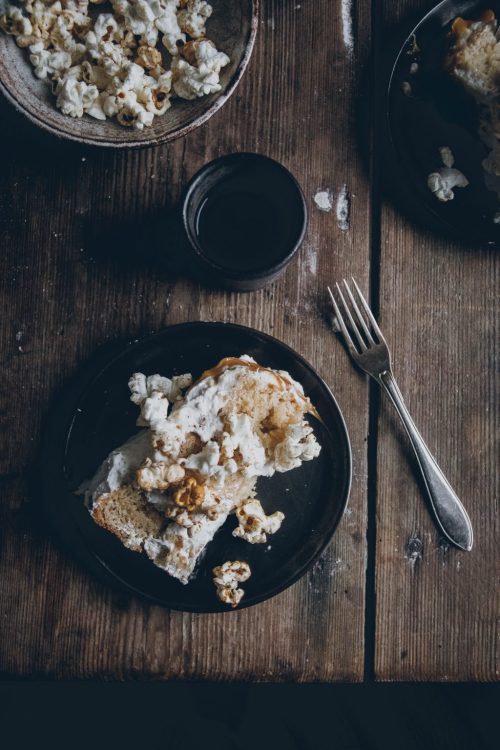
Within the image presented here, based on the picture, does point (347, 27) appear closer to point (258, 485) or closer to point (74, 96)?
point (74, 96)

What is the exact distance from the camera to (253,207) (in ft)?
3.39

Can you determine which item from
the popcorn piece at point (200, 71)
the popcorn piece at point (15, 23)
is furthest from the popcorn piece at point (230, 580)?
the popcorn piece at point (15, 23)

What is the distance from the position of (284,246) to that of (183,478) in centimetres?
34

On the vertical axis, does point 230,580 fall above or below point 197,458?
below

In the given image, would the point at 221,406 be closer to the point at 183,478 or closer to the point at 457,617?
the point at 183,478

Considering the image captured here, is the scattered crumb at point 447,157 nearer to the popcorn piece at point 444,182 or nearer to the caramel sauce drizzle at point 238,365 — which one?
the popcorn piece at point 444,182

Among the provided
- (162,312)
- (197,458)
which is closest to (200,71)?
(162,312)

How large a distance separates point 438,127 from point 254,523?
64 cm

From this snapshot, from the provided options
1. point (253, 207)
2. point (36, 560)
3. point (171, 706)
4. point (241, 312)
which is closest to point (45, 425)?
point (36, 560)

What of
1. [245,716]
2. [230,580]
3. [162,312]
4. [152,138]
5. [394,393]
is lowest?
[245,716]

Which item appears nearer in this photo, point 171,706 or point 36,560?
point 36,560

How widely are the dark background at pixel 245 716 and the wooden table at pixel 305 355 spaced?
0.24 m

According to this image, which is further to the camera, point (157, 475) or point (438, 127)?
point (438, 127)

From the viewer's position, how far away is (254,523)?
968 millimetres
